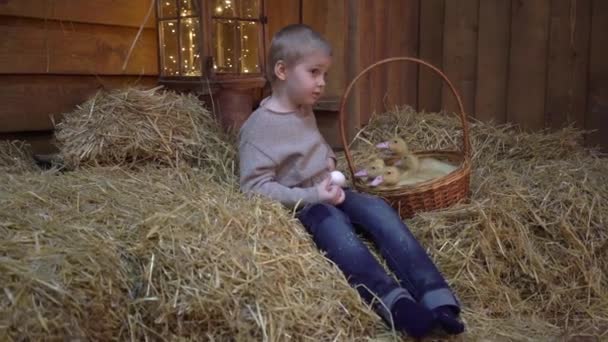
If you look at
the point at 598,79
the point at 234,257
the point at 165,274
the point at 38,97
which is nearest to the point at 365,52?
the point at 598,79

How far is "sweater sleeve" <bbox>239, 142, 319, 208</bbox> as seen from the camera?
8.59 feet

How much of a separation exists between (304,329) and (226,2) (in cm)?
199

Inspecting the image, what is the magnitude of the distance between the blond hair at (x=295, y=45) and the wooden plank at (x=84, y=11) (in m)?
1.38

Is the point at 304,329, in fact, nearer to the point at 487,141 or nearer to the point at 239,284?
the point at 239,284

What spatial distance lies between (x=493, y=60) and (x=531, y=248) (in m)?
2.12

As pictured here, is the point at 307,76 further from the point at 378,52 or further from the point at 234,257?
the point at 378,52

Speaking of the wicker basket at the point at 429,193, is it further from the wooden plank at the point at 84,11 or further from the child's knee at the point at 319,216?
the wooden plank at the point at 84,11

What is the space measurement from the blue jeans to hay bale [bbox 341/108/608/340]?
231 millimetres

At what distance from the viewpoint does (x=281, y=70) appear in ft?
9.38

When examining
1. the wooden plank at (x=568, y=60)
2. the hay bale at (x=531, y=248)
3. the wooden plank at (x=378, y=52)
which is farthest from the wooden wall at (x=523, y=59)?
the hay bale at (x=531, y=248)

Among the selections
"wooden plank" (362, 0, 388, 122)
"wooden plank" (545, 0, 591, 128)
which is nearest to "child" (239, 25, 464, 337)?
"wooden plank" (362, 0, 388, 122)

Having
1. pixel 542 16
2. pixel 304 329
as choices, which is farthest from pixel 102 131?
pixel 542 16

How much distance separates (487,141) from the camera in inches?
150

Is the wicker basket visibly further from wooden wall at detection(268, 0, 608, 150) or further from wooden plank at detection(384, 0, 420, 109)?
wooden plank at detection(384, 0, 420, 109)
